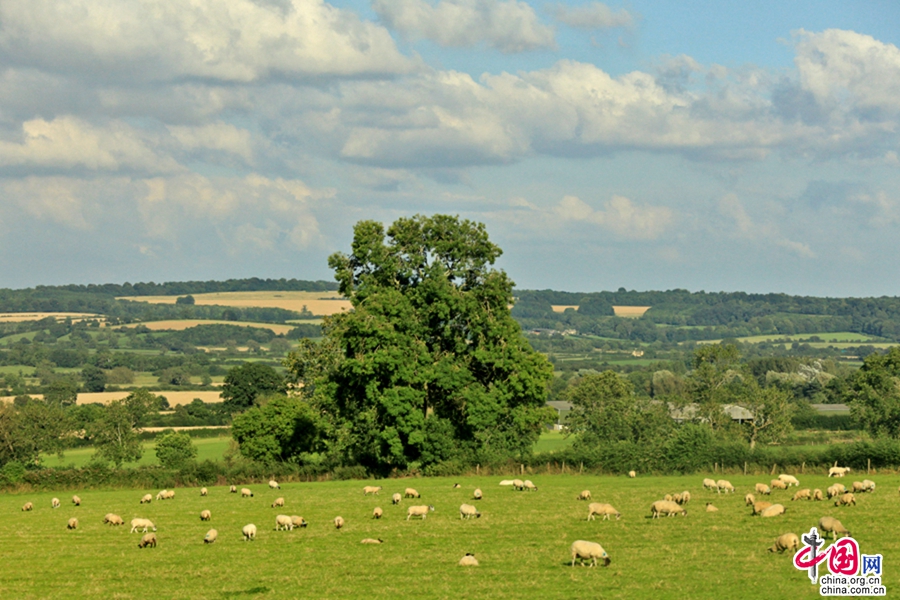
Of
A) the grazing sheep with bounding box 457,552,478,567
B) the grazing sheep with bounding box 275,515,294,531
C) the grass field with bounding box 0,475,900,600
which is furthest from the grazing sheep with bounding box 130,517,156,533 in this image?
the grazing sheep with bounding box 457,552,478,567

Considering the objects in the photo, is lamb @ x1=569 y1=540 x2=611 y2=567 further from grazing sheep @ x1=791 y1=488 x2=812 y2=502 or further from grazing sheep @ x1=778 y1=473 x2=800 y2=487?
grazing sheep @ x1=778 y1=473 x2=800 y2=487

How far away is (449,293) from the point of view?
207ft

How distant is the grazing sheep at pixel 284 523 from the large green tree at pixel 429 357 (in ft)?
78.3

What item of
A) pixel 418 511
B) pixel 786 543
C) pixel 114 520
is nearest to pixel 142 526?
pixel 114 520

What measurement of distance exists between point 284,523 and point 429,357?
26744mm

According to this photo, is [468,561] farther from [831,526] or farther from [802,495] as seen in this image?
[802,495]

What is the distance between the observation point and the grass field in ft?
84.2

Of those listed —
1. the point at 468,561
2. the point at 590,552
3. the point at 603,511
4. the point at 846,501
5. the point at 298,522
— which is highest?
the point at 590,552

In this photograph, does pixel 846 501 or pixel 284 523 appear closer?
pixel 284 523

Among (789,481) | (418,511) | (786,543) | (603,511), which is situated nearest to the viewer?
(786,543)

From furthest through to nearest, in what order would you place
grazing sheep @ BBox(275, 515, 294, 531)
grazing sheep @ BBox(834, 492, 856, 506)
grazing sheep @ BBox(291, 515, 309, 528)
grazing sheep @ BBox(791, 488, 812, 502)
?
grazing sheep @ BBox(791, 488, 812, 502), grazing sheep @ BBox(834, 492, 856, 506), grazing sheep @ BBox(291, 515, 309, 528), grazing sheep @ BBox(275, 515, 294, 531)

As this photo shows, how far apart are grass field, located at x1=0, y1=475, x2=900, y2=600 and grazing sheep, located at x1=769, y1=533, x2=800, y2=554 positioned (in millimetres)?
305

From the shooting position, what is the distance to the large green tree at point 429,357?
6131 centimetres

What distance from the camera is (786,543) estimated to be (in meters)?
28.3
